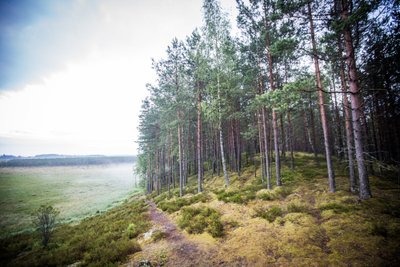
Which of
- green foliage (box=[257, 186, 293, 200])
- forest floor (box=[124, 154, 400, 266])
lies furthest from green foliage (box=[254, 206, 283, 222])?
green foliage (box=[257, 186, 293, 200])

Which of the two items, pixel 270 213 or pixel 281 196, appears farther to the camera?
pixel 281 196

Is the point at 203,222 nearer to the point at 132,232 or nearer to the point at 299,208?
the point at 132,232

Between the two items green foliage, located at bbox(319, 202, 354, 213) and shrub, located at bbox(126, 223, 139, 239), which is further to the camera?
shrub, located at bbox(126, 223, 139, 239)

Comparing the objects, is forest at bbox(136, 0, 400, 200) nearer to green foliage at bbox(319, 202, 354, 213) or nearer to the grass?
green foliage at bbox(319, 202, 354, 213)

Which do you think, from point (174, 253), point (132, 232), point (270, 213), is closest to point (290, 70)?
point (270, 213)

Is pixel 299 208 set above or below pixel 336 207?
below

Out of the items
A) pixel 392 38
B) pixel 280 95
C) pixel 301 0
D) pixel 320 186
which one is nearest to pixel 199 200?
pixel 320 186

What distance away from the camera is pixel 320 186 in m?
11.7

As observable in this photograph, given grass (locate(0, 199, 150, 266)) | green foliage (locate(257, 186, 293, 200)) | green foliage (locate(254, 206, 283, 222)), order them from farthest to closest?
green foliage (locate(257, 186, 293, 200)) → green foliage (locate(254, 206, 283, 222)) → grass (locate(0, 199, 150, 266))

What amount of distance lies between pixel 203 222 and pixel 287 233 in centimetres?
422

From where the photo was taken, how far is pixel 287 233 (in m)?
6.54

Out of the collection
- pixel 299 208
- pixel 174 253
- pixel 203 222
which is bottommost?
pixel 174 253

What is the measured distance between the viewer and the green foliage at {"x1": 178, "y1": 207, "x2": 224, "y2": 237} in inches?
309

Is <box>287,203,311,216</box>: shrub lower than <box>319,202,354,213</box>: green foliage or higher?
lower
